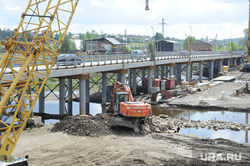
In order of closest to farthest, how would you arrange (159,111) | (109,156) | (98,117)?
(109,156) → (98,117) → (159,111)

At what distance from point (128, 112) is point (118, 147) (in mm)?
3393

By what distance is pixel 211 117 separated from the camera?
1462 inches

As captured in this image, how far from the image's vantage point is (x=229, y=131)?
30.4 m

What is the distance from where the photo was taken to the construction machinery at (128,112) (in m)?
24.9

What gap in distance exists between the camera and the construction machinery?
81.8ft

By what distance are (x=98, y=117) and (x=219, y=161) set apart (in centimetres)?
1110

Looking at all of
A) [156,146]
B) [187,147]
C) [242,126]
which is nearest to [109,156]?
[156,146]

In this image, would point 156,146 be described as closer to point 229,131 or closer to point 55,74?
point 229,131

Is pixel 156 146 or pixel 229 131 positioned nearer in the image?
pixel 156 146

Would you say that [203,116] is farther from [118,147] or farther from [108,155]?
[108,155]

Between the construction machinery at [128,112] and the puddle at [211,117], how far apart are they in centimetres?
558

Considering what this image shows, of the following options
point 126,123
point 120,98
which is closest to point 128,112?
point 126,123

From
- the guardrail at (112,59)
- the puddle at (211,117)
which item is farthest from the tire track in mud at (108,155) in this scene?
the guardrail at (112,59)

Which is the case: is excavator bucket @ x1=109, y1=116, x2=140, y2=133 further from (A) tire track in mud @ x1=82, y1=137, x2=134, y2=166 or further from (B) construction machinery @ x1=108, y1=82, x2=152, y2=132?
(A) tire track in mud @ x1=82, y1=137, x2=134, y2=166
